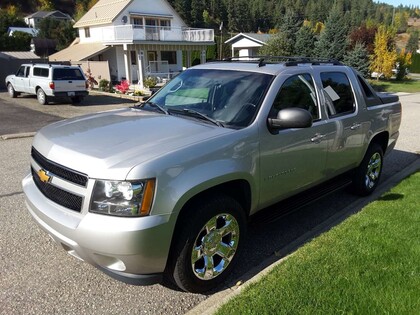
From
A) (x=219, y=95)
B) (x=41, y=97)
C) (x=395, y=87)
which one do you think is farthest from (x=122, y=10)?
(x=219, y=95)

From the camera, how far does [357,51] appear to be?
2878 cm

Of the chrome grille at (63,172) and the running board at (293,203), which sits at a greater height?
the chrome grille at (63,172)

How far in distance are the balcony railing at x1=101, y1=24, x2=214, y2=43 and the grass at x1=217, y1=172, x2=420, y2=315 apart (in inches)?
1078

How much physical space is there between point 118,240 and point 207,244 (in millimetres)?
821

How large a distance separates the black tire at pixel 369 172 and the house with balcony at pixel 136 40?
2456 cm

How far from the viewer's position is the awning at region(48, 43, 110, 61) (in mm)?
32875

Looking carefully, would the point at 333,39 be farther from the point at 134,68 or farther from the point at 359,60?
the point at 134,68

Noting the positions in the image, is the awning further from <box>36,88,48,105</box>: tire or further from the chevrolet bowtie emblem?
the chevrolet bowtie emblem

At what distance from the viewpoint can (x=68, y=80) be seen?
1634 centimetres

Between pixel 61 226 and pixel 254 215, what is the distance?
1.80 metres

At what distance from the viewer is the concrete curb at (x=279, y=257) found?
301 cm

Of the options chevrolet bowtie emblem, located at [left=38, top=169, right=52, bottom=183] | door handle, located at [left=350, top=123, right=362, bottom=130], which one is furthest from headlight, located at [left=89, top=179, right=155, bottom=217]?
door handle, located at [left=350, top=123, right=362, bottom=130]

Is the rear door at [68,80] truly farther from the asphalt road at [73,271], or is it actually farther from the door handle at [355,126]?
the door handle at [355,126]

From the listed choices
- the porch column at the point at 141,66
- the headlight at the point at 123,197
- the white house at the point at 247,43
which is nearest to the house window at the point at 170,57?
the porch column at the point at 141,66
